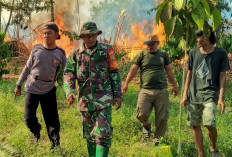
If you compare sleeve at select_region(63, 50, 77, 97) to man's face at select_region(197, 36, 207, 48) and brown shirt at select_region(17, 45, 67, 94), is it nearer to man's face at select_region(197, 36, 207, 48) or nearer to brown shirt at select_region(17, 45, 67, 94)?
brown shirt at select_region(17, 45, 67, 94)

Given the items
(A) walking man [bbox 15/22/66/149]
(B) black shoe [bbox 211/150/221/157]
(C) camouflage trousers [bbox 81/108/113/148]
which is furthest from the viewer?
(A) walking man [bbox 15/22/66/149]

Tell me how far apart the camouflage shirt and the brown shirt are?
0.86m

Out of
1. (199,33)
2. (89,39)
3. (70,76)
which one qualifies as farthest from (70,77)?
(199,33)

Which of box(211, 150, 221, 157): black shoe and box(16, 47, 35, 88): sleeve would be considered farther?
box(16, 47, 35, 88): sleeve

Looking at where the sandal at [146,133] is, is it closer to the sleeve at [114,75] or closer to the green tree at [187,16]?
the sleeve at [114,75]

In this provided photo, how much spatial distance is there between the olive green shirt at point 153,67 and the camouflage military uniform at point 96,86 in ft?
5.29

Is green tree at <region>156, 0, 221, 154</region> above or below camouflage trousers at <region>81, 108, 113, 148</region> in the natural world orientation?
above

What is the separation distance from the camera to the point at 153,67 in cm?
552

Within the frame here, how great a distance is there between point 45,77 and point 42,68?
0.47 ft

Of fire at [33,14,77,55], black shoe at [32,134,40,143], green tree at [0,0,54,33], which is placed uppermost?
green tree at [0,0,54,33]

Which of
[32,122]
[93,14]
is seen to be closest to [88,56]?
[32,122]

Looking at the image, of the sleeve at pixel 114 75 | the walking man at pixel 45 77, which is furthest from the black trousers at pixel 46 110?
the sleeve at pixel 114 75

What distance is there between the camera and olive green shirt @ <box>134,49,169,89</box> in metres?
5.51

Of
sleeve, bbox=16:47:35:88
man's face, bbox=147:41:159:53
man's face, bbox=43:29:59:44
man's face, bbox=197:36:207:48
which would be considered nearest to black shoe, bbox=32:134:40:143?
sleeve, bbox=16:47:35:88
